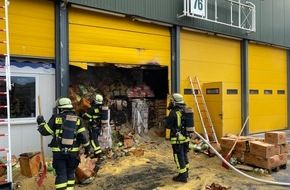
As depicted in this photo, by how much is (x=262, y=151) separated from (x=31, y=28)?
6516mm

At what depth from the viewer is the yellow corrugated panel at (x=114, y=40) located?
7820 mm

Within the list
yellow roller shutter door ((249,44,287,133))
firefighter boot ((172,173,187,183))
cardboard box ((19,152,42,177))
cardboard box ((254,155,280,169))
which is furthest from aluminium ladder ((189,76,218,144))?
cardboard box ((19,152,42,177))

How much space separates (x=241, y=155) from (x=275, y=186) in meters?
1.40

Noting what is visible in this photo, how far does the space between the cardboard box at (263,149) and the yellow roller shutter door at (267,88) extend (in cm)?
529

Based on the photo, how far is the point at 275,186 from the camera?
5996 mm

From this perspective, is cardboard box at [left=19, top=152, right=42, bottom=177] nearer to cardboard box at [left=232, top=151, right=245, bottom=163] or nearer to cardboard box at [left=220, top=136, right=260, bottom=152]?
cardboard box at [left=220, top=136, right=260, bottom=152]

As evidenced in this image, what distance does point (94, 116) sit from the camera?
7.15 metres

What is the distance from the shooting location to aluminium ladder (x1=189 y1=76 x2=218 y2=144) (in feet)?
31.9

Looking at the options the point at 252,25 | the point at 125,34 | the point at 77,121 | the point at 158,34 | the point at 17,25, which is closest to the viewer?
the point at 77,121

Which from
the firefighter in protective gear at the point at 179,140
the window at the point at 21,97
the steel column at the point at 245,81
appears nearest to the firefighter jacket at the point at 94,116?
the window at the point at 21,97

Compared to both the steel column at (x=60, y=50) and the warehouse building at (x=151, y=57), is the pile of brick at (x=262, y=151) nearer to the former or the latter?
the warehouse building at (x=151, y=57)

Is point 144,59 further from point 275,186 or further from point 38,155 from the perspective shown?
point 275,186

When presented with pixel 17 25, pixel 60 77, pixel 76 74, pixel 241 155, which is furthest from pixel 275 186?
pixel 17 25

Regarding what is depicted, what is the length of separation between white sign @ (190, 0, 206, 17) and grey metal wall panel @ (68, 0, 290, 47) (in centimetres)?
42
